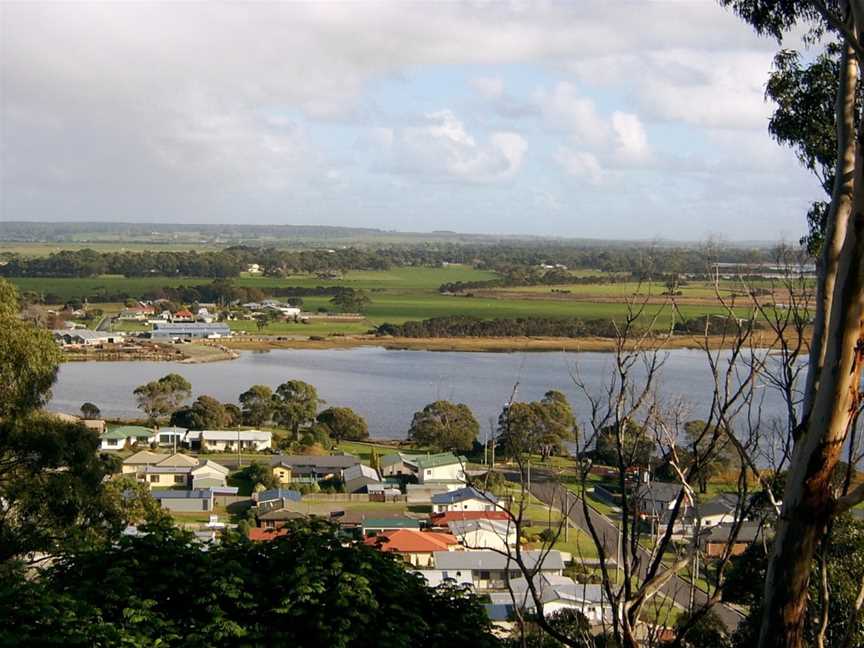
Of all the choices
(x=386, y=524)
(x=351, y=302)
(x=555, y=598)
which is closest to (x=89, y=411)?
(x=386, y=524)

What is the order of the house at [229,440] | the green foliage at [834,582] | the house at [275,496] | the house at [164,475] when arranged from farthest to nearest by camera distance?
the house at [229,440] → the house at [164,475] → the house at [275,496] → the green foliage at [834,582]

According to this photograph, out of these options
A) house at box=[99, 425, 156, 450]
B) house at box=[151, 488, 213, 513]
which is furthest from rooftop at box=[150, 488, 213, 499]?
house at box=[99, 425, 156, 450]

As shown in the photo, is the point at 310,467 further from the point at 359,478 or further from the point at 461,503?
the point at 461,503

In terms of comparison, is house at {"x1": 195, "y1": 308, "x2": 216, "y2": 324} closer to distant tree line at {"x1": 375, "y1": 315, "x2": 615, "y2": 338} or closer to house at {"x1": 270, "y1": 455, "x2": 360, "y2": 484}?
distant tree line at {"x1": 375, "y1": 315, "x2": 615, "y2": 338}

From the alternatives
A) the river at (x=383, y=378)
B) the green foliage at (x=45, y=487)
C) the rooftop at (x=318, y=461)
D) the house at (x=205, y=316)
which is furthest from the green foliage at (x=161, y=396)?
the house at (x=205, y=316)

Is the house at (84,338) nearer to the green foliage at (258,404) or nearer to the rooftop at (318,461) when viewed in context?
the green foliage at (258,404)

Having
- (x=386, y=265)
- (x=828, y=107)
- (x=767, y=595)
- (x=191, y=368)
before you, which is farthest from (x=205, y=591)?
(x=386, y=265)

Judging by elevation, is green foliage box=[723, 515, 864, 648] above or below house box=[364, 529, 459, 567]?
above

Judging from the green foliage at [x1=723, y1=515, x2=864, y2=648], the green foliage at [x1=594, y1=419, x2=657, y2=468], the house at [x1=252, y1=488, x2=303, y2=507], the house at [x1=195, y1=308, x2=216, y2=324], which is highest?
the green foliage at [x1=594, y1=419, x2=657, y2=468]
